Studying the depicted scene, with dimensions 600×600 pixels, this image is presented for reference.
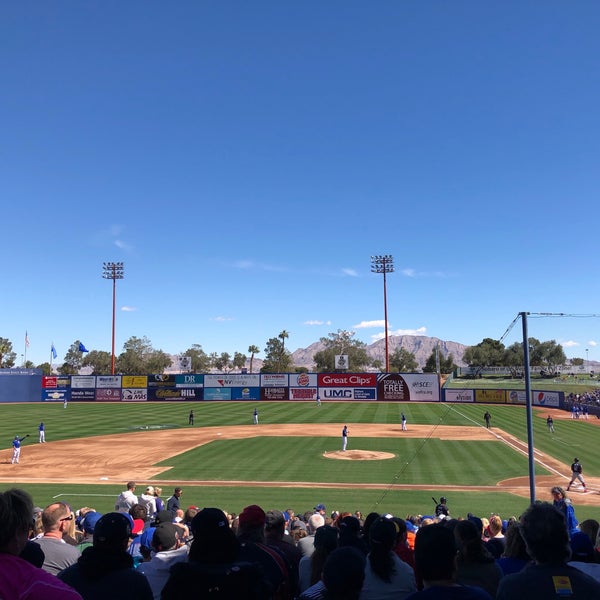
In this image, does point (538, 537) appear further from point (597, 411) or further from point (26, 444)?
point (597, 411)

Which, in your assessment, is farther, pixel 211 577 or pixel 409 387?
pixel 409 387

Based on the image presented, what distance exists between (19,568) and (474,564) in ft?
12.3

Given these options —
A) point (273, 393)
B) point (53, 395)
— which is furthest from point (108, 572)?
point (53, 395)

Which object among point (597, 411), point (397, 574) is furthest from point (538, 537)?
point (597, 411)

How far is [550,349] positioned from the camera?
60094mm

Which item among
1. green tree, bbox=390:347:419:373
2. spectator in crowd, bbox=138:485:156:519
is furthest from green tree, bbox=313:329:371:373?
spectator in crowd, bbox=138:485:156:519

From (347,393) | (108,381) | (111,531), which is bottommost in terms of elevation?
(347,393)

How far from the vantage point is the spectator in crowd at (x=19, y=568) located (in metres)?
2.40

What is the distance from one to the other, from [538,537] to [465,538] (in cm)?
139

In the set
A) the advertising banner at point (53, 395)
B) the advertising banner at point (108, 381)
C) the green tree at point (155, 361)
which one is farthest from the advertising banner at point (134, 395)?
the green tree at point (155, 361)

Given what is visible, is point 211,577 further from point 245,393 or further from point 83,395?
point 83,395

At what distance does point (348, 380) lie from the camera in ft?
234

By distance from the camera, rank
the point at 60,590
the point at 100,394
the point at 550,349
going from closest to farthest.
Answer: the point at 60,590 < the point at 550,349 < the point at 100,394

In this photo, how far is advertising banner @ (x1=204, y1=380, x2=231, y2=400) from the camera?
7462 centimetres
